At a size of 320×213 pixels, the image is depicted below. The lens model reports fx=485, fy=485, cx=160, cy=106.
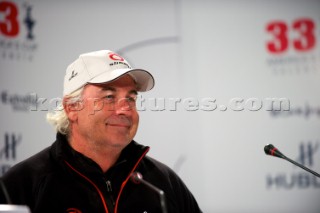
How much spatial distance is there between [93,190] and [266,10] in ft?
7.01

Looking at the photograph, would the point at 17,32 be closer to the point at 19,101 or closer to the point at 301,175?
the point at 19,101

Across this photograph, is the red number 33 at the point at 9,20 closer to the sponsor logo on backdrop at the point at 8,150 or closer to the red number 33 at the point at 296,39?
the sponsor logo on backdrop at the point at 8,150

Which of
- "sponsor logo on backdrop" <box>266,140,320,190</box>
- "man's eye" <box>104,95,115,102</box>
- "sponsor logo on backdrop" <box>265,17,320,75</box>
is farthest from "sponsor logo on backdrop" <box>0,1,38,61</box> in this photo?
"sponsor logo on backdrop" <box>266,140,320,190</box>

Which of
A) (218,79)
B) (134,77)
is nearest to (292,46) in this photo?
(218,79)

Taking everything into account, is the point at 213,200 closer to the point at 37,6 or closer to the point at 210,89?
the point at 210,89

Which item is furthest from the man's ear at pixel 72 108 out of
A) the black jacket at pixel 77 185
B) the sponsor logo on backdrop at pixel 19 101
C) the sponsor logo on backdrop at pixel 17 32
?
the sponsor logo on backdrop at pixel 17 32

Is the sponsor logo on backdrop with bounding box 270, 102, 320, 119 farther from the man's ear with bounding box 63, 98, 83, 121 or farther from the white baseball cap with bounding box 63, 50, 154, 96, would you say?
the man's ear with bounding box 63, 98, 83, 121

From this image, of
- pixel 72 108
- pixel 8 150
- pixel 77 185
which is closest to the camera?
pixel 77 185

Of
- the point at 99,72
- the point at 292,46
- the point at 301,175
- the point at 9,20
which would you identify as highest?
the point at 9,20

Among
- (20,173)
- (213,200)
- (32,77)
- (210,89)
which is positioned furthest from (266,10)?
(20,173)

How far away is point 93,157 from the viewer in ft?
7.16

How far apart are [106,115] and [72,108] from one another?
19 centimetres

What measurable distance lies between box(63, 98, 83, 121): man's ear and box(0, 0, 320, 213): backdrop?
1.10 metres

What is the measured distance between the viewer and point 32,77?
3305 millimetres
